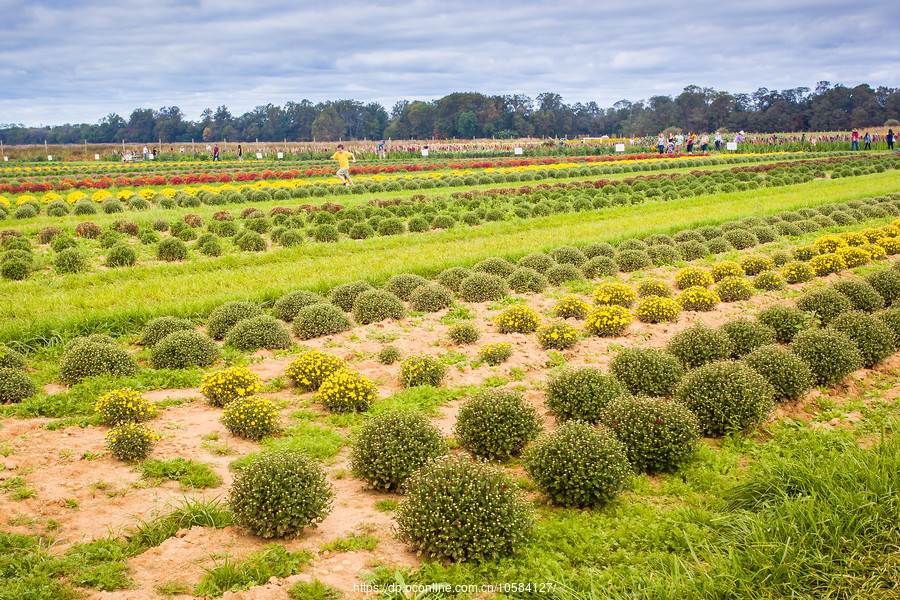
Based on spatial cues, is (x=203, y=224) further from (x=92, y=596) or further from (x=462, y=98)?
(x=462, y=98)

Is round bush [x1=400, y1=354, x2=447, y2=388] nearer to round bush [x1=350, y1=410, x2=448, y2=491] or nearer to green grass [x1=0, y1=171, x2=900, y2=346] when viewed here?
round bush [x1=350, y1=410, x2=448, y2=491]

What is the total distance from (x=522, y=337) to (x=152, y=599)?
6.55m

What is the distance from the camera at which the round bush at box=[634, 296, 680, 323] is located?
10266 millimetres

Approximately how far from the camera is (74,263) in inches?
555

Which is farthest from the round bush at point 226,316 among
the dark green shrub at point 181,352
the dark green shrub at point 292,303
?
the dark green shrub at point 181,352

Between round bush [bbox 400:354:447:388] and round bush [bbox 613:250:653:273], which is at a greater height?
round bush [bbox 613:250:653:273]

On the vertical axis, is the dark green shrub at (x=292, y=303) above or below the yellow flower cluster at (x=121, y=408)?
above

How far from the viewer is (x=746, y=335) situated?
335 inches

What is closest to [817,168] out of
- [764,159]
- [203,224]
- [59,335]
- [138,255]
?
[764,159]

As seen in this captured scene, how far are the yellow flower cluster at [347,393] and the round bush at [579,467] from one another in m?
2.45

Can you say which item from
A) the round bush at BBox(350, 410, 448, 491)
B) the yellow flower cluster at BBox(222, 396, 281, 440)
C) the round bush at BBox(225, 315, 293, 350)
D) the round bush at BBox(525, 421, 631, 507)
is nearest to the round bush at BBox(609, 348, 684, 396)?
the round bush at BBox(525, 421, 631, 507)

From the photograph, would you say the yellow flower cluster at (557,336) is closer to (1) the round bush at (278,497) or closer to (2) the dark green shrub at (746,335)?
(2) the dark green shrub at (746,335)

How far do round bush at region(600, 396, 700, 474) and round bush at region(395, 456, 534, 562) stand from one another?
1.57 meters

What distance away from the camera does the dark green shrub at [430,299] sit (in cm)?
1107
